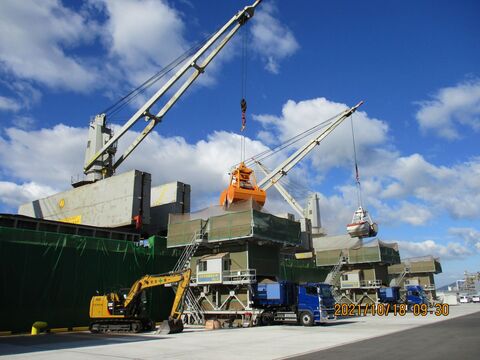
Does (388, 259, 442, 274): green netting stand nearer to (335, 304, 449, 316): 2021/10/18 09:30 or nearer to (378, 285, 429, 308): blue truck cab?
(335, 304, 449, 316): 2021/10/18 09:30

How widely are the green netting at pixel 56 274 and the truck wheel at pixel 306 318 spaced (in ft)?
43.7

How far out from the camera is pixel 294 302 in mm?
31234

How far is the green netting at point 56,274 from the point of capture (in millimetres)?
26531

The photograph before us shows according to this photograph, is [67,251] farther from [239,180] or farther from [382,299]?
[382,299]

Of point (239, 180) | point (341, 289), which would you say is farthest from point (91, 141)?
Answer: point (341, 289)

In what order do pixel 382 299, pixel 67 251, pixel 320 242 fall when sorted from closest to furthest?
pixel 67 251
pixel 382 299
pixel 320 242

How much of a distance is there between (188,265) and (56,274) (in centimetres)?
1049

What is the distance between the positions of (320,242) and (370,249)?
15.8m

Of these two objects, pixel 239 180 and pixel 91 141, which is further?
pixel 91 141

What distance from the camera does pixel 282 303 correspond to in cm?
Answer: 3038

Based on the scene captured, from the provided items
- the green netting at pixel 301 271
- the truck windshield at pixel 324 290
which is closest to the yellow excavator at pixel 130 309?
the truck windshield at pixel 324 290

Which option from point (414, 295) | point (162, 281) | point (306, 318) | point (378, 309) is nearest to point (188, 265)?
point (162, 281)

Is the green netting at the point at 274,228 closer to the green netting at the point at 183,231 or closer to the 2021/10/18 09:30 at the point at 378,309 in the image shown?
the green netting at the point at 183,231

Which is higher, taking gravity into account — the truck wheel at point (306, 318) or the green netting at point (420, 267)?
the green netting at point (420, 267)
